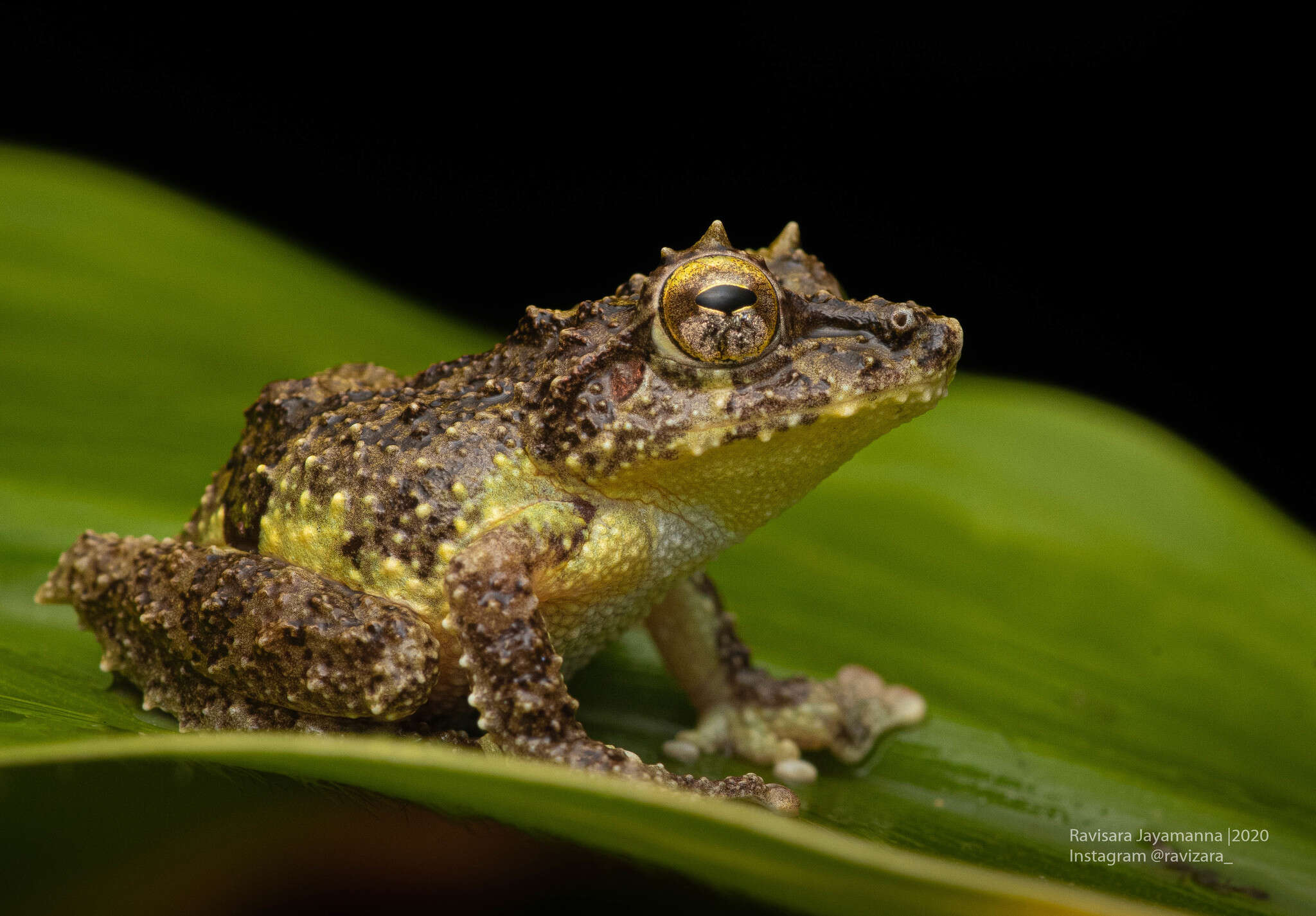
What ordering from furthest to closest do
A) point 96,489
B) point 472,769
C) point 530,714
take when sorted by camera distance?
point 96,489 < point 530,714 < point 472,769

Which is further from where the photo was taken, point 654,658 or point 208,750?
point 654,658

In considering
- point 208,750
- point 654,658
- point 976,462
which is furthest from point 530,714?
point 976,462

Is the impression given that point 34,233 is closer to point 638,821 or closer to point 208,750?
point 208,750

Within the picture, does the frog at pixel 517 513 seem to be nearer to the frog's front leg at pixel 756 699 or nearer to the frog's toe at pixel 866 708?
the frog's front leg at pixel 756 699

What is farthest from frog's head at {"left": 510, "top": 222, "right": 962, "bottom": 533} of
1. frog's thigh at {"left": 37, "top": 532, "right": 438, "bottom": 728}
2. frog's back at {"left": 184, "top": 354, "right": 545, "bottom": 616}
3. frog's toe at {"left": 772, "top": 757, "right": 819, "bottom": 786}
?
frog's toe at {"left": 772, "top": 757, "right": 819, "bottom": 786}

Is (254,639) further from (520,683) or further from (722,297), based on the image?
(722,297)

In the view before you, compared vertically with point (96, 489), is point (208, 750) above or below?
below

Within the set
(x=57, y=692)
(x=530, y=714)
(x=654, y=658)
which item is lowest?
(x=57, y=692)

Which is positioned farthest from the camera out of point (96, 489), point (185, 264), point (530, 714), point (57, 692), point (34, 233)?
point (185, 264)
